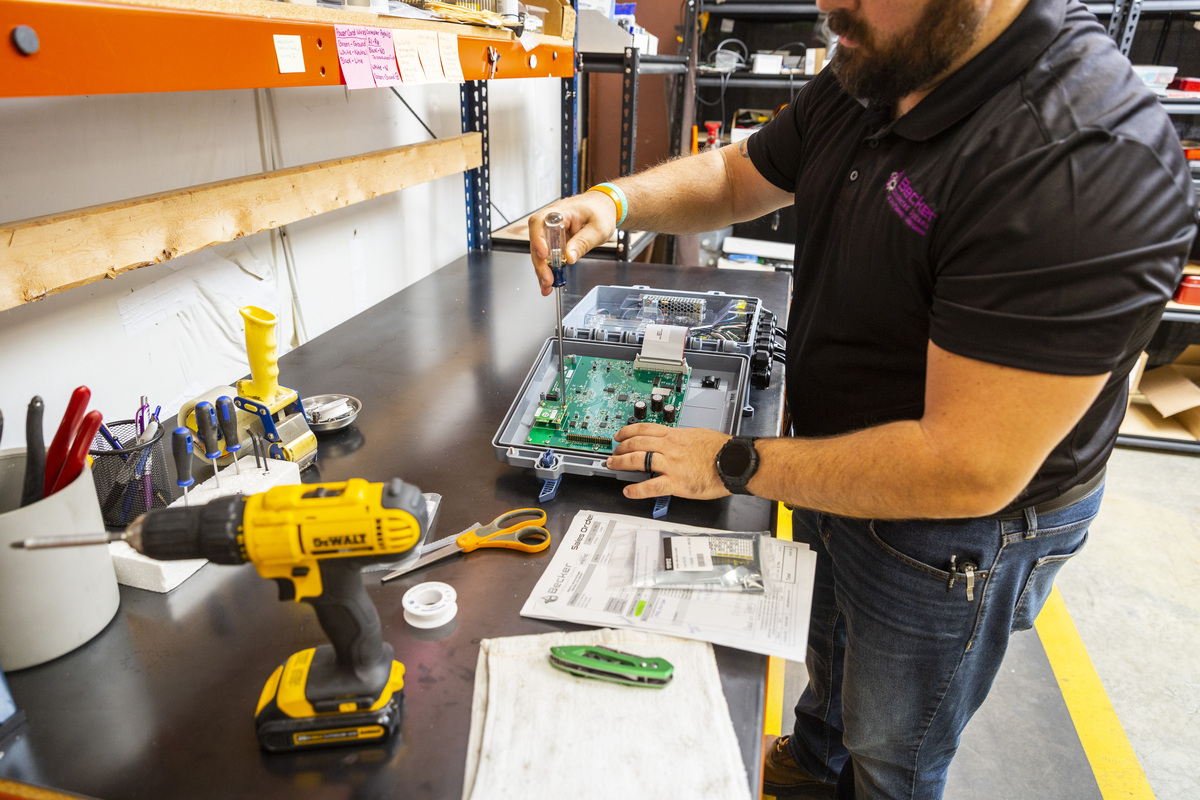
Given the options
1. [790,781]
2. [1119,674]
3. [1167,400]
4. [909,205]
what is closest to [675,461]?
[909,205]

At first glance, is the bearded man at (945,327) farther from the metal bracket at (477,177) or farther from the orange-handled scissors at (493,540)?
the metal bracket at (477,177)

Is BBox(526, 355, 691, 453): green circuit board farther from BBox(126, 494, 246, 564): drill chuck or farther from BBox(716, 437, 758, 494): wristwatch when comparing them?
BBox(126, 494, 246, 564): drill chuck

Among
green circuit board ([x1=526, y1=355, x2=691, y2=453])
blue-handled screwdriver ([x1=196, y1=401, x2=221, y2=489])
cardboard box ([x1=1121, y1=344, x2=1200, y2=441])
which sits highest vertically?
blue-handled screwdriver ([x1=196, y1=401, x2=221, y2=489])

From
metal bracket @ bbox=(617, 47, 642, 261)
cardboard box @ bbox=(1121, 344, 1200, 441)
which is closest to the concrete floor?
cardboard box @ bbox=(1121, 344, 1200, 441)

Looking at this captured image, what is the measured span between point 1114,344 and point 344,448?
1033 millimetres

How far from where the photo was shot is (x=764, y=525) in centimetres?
97

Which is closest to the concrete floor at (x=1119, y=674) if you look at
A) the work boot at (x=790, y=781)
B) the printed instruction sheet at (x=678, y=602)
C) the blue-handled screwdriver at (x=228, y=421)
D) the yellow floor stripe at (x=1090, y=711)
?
the yellow floor stripe at (x=1090, y=711)

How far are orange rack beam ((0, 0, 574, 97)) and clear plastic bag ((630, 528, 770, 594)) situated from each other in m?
0.72

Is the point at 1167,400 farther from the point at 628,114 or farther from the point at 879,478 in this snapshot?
the point at 879,478

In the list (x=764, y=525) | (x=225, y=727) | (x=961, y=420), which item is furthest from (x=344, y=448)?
(x=961, y=420)

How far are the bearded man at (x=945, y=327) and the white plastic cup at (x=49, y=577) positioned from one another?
0.61 metres

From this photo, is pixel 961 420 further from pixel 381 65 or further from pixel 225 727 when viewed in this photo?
pixel 381 65

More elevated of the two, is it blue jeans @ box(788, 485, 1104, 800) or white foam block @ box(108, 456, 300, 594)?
white foam block @ box(108, 456, 300, 594)

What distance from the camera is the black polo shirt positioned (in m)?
0.66
